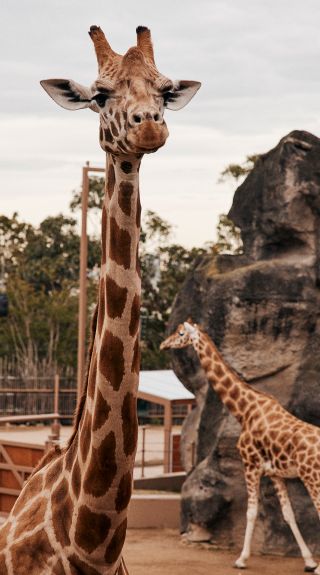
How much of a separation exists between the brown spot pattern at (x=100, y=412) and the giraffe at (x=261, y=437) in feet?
27.3

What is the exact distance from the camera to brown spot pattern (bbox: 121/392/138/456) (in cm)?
435

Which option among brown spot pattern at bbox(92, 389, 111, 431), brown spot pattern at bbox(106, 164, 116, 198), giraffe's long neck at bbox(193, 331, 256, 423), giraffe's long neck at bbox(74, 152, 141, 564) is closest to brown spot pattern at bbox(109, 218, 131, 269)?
giraffe's long neck at bbox(74, 152, 141, 564)

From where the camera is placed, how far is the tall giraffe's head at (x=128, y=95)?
3.74 m

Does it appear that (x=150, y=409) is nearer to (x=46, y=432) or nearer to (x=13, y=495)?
(x=46, y=432)

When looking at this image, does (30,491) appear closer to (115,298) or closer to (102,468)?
(102,468)

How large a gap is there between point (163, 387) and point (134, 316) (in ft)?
54.5

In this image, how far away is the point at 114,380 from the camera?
432 cm

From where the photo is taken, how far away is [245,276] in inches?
543

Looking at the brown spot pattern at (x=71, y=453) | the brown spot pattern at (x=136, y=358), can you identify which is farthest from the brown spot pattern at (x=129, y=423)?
the brown spot pattern at (x=71, y=453)

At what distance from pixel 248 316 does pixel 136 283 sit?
9.59 m

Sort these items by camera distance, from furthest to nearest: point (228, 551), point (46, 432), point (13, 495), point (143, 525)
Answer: point (46, 432) → point (143, 525) → point (228, 551) → point (13, 495)

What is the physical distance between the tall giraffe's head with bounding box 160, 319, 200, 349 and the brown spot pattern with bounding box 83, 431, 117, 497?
8779 mm

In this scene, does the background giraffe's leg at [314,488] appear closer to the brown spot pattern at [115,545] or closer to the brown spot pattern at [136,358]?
the brown spot pattern at [115,545]

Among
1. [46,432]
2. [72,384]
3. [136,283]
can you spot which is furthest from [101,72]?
[72,384]
